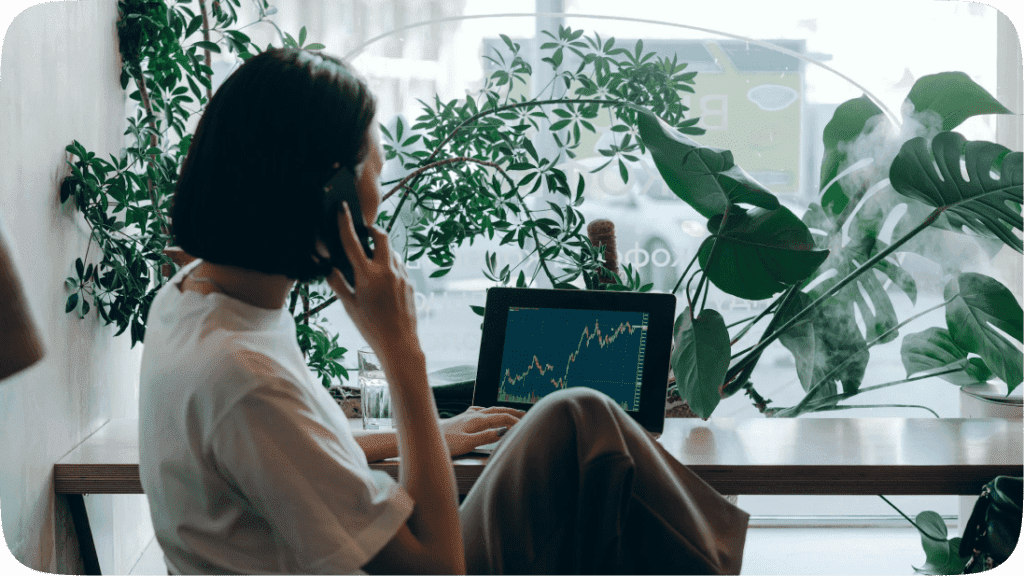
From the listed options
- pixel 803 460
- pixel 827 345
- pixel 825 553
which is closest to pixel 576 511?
pixel 803 460

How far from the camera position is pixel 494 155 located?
1.61 m

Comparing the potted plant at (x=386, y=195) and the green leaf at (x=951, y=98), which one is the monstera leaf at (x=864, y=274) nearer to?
the green leaf at (x=951, y=98)

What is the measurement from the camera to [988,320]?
154 cm

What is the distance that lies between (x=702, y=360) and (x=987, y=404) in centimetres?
72

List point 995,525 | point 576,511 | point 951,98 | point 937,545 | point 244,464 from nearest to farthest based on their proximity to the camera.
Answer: point 244,464
point 576,511
point 995,525
point 951,98
point 937,545

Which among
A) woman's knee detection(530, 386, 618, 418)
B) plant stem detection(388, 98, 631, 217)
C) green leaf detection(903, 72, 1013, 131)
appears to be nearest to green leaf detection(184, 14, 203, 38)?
plant stem detection(388, 98, 631, 217)

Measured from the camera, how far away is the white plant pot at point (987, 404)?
157 cm

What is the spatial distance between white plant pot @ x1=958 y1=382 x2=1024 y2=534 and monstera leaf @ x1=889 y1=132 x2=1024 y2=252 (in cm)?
35

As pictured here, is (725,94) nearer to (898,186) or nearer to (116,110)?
(898,186)

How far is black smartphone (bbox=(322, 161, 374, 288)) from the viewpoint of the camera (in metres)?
0.77

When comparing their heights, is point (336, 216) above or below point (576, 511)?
above

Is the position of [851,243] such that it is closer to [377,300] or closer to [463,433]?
[463,433]

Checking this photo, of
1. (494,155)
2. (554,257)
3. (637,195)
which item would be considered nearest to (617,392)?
(554,257)

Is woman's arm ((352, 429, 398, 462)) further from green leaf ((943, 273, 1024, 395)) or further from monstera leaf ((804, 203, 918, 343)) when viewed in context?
green leaf ((943, 273, 1024, 395))
